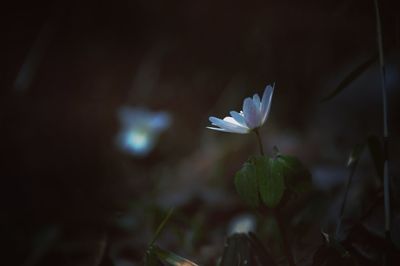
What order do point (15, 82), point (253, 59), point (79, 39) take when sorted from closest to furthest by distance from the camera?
point (15, 82)
point (253, 59)
point (79, 39)

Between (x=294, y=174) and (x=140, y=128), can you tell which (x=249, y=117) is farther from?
(x=140, y=128)

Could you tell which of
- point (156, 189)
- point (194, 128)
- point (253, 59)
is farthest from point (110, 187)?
point (253, 59)

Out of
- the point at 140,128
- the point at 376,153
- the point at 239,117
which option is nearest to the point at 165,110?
the point at 140,128

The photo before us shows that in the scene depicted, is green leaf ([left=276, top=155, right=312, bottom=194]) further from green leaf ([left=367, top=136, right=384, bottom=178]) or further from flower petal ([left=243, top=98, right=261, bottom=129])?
green leaf ([left=367, top=136, right=384, bottom=178])

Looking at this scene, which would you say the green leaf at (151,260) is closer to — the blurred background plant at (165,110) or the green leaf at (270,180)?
the green leaf at (270,180)

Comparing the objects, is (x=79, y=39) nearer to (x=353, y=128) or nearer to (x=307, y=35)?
(x=307, y=35)

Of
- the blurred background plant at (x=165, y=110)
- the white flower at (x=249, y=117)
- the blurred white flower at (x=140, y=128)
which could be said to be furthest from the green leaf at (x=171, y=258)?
the blurred white flower at (x=140, y=128)
